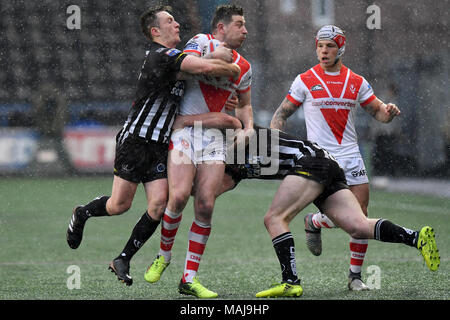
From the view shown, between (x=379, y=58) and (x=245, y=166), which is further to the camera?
(x=379, y=58)

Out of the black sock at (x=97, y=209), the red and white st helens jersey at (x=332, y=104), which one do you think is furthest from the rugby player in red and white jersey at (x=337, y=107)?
the black sock at (x=97, y=209)

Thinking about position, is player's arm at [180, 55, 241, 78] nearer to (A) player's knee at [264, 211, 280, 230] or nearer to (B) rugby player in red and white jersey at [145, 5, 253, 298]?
(B) rugby player in red and white jersey at [145, 5, 253, 298]

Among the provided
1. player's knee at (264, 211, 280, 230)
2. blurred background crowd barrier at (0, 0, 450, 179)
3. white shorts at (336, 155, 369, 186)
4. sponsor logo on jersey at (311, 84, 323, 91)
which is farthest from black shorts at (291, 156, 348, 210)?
blurred background crowd barrier at (0, 0, 450, 179)

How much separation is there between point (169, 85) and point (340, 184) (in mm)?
1377

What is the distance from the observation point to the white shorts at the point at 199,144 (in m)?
5.74

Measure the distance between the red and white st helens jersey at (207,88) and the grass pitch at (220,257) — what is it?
52.8 inches

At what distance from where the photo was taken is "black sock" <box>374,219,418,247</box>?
5.47 meters

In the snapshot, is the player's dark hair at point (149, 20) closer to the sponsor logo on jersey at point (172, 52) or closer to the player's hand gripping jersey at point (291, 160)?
the sponsor logo on jersey at point (172, 52)

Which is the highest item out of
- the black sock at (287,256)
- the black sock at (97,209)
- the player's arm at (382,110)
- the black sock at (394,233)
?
the player's arm at (382,110)

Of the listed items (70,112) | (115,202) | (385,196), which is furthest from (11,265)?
(70,112)

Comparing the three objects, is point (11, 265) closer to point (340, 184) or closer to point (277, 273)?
point (277, 273)

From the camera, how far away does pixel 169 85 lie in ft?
19.1

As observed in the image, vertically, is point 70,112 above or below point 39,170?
above

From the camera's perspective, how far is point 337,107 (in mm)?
6320
